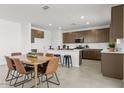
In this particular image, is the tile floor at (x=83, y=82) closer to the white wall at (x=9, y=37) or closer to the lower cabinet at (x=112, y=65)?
the lower cabinet at (x=112, y=65)

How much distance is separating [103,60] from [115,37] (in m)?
0.86

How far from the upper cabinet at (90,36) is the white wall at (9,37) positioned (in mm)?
3884

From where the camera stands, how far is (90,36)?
7.84m

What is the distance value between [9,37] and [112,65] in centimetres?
510

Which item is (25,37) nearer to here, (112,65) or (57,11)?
(57,11)

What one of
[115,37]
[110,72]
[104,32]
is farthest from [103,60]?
[104,32]

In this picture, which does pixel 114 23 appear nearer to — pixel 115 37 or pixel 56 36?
pixel 115 37

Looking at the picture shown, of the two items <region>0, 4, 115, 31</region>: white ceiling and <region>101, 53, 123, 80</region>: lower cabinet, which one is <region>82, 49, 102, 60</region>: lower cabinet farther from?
<region>101, 53, 123, 80</region>: lower cabinet

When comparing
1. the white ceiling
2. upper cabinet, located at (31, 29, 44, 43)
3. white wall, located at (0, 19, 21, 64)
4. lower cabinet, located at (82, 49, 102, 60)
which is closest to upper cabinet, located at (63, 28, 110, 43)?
lower cabinet, located at (82, 49, 102, 60)

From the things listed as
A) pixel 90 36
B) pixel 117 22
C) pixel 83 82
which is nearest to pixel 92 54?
pixel 90 36

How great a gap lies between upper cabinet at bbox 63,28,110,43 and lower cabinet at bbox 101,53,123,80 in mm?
3724

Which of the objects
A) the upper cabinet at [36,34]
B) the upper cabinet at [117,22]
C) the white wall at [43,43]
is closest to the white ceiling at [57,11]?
the upper cabinet at [117,22]

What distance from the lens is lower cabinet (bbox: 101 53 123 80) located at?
3.45 metres
